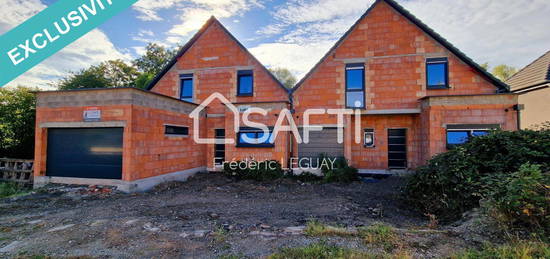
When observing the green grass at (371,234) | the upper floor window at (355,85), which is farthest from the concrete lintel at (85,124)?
the upper floor window at (355,85)

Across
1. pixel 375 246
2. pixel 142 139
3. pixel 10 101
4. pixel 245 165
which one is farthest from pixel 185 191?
pixel 10 101

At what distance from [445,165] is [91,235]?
24.9ft

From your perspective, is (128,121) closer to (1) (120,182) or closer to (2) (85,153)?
(1) (120,182)

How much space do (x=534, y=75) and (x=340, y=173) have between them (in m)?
13.0

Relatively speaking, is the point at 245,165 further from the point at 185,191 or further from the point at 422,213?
the point at 422,213

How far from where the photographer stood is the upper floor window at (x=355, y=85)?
1009cm

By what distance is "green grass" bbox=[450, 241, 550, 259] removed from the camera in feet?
9.59

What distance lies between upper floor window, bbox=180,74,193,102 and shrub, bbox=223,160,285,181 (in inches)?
180

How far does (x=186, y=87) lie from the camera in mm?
12102

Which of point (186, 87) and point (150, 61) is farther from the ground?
point (150, 61)

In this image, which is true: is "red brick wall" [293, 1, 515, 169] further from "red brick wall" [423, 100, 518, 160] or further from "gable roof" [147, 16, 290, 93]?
"gable roof" [147, 16, 290, 93]

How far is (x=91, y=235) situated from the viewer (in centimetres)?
404

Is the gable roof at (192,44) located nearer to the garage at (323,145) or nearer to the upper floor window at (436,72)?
the garage at (323,145)

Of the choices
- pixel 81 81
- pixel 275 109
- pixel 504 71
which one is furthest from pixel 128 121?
pixel 504 71
